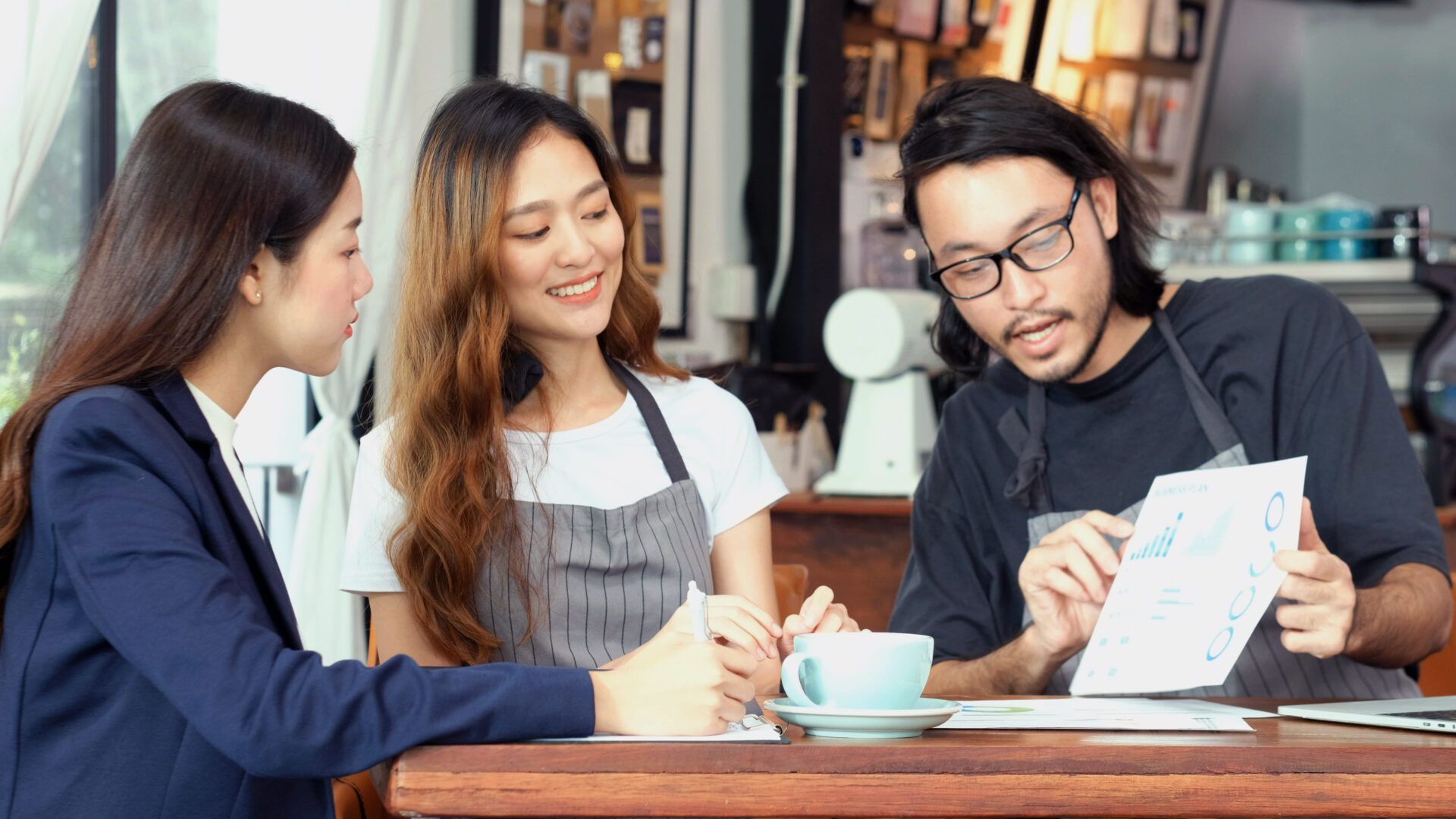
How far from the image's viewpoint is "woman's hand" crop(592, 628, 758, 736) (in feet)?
3.37

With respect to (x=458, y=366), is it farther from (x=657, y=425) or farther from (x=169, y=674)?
(x=169, y=674)

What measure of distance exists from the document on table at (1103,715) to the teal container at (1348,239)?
2.56 m

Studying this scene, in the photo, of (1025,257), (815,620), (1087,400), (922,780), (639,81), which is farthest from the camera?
(639,81)

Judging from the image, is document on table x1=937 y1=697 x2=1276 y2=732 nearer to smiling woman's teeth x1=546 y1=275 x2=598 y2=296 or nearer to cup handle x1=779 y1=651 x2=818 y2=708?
cup handle x1=779 y1=651 x2=818 y2=708

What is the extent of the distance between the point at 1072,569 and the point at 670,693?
502 millimetres

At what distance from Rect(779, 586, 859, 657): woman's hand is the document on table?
15cm

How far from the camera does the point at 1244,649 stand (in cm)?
170

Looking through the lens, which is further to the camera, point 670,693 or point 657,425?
point 657,425

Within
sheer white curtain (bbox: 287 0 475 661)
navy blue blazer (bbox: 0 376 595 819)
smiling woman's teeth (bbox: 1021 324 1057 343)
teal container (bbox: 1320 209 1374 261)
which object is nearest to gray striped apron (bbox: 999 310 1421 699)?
smiling woman's teeth (bbox: 1021 324 1057 343)

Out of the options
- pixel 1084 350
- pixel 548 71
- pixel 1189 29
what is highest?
pixel 1189 29

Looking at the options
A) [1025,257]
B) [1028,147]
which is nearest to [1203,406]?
[1025,257]

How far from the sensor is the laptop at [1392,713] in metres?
1.08

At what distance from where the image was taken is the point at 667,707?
1034 mm

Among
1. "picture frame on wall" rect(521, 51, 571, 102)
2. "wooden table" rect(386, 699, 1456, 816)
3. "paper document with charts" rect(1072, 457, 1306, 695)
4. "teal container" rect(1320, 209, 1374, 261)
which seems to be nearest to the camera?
"wooden table" rect(386, 699, 1456, 816)
